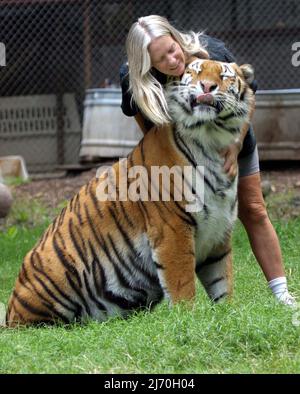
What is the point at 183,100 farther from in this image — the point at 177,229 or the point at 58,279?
the point at 58,279

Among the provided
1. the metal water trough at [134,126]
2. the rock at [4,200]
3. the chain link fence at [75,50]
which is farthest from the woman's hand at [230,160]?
the chain link fence at [75,50]

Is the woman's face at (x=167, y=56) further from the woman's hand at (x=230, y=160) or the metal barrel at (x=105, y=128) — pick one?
the metal barrel at (x=105, y=128)

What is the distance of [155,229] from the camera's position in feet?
16.9

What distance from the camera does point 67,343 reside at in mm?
4715

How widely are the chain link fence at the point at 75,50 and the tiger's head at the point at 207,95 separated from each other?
6.15 m

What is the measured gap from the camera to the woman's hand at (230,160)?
515 cm

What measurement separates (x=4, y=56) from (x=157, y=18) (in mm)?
6032

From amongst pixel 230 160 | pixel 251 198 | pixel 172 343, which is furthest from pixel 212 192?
pixel 172 343

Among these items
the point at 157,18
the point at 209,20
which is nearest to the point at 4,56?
the point at 209,20

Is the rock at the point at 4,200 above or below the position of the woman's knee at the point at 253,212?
below

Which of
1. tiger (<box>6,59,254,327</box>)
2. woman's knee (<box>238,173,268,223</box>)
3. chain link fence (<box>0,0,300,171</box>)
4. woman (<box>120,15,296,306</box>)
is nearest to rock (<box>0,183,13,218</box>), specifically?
chain link fence (<box>0,0,300,171</box>)

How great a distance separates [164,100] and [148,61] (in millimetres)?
228

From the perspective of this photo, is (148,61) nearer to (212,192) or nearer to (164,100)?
(164,100)

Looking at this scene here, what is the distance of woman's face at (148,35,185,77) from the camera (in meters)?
5.13
